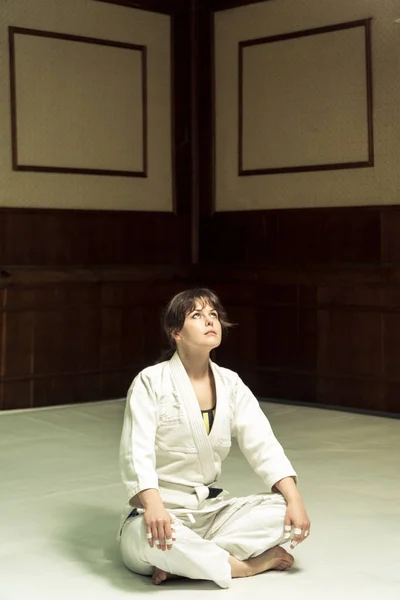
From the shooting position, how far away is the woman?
2.48 metres

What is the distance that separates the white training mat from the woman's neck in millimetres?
523

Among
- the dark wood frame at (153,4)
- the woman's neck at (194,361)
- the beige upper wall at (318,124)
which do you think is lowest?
the woman's neck at (194,361)

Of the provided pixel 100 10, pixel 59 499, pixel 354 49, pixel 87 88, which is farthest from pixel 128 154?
pixel 59 499

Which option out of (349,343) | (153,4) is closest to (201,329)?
(349,343)

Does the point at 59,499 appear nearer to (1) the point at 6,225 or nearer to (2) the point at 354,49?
(1) the point at 6,225

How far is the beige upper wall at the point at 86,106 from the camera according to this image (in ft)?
18.1

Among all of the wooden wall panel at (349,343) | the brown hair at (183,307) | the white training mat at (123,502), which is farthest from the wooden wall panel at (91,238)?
the brown hair at (183,307)

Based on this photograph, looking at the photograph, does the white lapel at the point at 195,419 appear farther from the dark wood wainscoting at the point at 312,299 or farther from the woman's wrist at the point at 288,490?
the dark wood wainscoting at the point at 312,299

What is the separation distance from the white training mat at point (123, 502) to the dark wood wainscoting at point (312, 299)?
291 mm

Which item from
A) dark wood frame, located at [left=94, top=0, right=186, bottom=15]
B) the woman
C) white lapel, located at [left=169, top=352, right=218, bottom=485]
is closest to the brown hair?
the woman

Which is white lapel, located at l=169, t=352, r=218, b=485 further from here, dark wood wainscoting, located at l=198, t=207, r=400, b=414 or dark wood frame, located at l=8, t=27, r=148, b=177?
dark wood frame, located at l=8, t=27, r=148, b=177

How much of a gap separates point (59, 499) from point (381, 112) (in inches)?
112

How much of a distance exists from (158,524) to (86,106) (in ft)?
12.5

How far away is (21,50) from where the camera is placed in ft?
18.0
